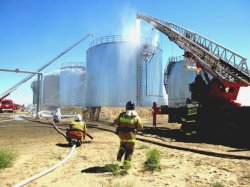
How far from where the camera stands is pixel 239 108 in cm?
1270

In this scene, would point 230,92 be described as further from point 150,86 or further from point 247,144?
point 150,86

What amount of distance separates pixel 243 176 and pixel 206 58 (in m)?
9.65

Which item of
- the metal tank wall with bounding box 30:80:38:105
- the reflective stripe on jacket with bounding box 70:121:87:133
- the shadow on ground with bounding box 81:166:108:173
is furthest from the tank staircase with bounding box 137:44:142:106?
the metal tank wall with bounding box 30:80:38:105

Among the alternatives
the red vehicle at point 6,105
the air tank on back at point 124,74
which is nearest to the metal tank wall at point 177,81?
the air tank on back at point 124,74

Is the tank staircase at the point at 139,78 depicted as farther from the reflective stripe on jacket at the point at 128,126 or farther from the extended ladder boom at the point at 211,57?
the reflective stripe on jacket at the point at 128,126

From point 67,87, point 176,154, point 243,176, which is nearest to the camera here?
point 243,176

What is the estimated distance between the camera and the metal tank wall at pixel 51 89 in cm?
5088

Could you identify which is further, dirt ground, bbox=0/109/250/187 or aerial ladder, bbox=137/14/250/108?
aerial ladder, bbox=137/14/250/108

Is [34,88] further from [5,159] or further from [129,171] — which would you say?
[129,171]

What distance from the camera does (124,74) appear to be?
31109 mm

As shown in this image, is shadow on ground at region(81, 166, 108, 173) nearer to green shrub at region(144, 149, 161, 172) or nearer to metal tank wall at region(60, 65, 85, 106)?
green shrub at region(144, 149, 161, 172)

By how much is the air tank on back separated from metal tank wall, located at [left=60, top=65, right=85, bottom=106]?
11.1 m

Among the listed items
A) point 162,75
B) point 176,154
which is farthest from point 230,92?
point 162,75

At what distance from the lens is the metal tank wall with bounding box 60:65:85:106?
4394 cm
